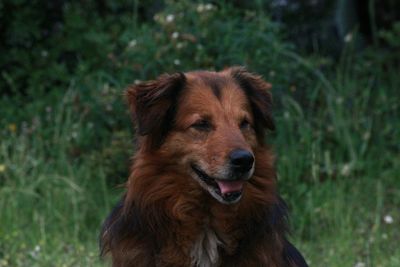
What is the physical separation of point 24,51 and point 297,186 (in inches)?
147

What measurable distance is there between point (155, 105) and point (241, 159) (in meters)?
0.63

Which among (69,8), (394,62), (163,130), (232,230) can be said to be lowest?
(394,62)

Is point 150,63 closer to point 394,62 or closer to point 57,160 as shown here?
point 57,160

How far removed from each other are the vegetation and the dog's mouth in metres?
1.92

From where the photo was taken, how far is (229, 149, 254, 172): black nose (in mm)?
4906

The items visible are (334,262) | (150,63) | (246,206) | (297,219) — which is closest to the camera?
(246,206)

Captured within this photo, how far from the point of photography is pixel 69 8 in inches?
414

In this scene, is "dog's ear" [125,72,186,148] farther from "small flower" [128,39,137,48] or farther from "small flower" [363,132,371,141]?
"small flower" [363,132,371,141]

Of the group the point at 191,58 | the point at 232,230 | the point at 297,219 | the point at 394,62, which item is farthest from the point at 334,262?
the point at 394,62

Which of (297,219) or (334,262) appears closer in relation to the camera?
(334,262)


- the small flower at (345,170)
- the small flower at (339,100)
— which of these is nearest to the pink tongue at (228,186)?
the small flower at (345,170)

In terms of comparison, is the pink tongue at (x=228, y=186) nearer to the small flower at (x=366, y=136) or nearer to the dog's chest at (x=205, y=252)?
the dog's chest at (x=205, y=252)

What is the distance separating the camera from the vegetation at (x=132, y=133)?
7.77m

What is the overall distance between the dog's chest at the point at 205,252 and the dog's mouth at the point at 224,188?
244 mm
